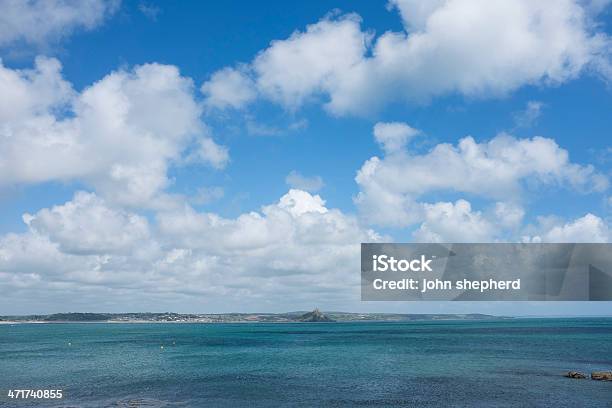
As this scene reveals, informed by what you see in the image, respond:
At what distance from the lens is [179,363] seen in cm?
10444

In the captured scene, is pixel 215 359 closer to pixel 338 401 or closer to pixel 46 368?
pixel 46 368

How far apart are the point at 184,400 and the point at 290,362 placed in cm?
4505

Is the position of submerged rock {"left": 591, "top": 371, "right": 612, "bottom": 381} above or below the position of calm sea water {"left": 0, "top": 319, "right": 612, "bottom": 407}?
above

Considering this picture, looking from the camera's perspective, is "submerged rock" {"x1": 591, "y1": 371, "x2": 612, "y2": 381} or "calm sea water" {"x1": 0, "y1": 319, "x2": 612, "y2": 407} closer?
"calm sea water" {"x1": 0, "y1": 319, "x2": 612, "y2": 407}

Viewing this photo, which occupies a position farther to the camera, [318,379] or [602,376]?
[318,379]

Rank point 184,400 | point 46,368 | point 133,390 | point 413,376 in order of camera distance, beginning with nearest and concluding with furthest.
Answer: point 184,400 → point 133,390 → point 413,376 → point 46,368

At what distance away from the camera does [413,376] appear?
8069 centimetres

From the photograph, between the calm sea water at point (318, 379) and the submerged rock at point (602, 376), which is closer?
the calm sea water at point (318, 379)

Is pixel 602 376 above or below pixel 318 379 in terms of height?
above

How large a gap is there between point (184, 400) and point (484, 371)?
1993 inches

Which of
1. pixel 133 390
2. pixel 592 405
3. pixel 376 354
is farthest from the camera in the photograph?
pixel 376 354

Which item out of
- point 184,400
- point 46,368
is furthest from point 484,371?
point 46,368

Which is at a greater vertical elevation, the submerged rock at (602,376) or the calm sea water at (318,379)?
the submerged rock at (602,376)

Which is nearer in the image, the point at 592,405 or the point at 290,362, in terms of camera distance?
the point at 592,405
